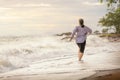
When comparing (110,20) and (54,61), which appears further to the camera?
(110,20)

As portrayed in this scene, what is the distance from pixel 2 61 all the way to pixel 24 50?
29.2 feet

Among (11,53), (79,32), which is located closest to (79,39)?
(79,32)

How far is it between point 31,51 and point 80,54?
26.9 ft

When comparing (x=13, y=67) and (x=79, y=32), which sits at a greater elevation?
(x=79, y=32)

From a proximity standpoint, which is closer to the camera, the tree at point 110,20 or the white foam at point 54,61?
the white foam at point 54,61

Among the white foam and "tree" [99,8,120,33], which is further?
"tree" [99,8,120,33]

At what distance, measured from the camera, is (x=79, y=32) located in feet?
64.1

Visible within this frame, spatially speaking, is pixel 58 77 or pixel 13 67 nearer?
pixel 58 77

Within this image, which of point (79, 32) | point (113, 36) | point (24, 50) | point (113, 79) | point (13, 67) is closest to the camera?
point (113, 79)

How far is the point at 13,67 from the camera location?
18047mm

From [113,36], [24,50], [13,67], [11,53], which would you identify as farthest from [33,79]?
[113,36]

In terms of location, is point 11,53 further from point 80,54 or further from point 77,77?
point 77,77

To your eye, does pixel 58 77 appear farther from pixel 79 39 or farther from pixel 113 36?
pixel 113 36

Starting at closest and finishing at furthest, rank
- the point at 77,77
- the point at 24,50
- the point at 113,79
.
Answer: the point at 113,79 → the point at 77,77 → the point at 24,50
